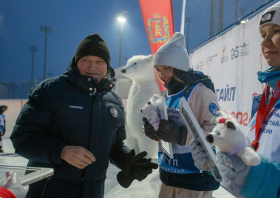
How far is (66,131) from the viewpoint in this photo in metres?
1.18

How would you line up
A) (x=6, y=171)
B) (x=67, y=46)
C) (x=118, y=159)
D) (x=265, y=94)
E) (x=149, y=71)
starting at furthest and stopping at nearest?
(x=67, y=46) → (x=149, y=71) → (x=118, y=159) → (x=265, y=94) → (x=6, y=171)

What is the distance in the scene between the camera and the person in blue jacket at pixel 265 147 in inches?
24.3

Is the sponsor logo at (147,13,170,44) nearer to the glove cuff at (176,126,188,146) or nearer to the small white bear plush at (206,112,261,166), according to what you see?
the glove cuff at (176,126,188,146)

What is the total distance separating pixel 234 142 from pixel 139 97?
10.5ft

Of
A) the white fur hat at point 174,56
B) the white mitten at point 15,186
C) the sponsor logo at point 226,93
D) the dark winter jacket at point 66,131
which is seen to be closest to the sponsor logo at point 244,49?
the sponsor logo at point 226,93

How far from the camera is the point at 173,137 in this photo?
46.5 inches

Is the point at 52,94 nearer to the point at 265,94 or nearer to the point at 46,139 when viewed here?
the point at 46,139

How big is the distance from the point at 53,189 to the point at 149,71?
2.99m

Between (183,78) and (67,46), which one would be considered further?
(67,46)

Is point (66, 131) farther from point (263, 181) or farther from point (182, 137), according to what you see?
point (263, 181)

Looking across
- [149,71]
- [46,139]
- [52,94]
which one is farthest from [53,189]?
[149,71]

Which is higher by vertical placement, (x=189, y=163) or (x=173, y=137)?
(x=173, y=137)

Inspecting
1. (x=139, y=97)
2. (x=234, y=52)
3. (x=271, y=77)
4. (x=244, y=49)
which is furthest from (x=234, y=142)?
(x=139, y=97)

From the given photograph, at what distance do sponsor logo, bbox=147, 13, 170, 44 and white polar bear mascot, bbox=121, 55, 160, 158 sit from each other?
0.50 m
